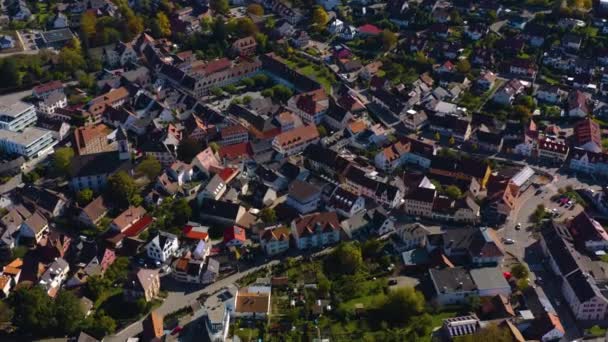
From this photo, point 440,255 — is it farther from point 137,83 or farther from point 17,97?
point 17,97

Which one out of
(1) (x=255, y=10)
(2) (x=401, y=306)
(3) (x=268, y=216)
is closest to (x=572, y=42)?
(1) (x=255, y=10)

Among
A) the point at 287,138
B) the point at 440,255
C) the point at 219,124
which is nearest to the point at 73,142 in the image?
the point at 219,124

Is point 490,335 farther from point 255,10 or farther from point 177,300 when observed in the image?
point 255,10

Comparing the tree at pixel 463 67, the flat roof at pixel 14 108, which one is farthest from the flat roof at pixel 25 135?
the tree at pixel 463 67

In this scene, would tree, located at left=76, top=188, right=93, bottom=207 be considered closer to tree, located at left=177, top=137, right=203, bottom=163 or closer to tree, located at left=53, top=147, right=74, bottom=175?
tree, located at left=53, top=147, right=74, bottom=175

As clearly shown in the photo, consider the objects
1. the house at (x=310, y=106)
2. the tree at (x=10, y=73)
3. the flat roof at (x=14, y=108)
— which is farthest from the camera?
the tree at (x=10, y=73)

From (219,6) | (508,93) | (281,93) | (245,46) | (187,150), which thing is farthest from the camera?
(219,6)

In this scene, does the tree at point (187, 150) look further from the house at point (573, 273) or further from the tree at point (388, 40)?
the tree at point (388, 40)
